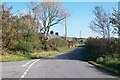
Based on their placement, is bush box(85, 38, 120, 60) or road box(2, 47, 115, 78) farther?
bush box(85, 38, 120, 60)

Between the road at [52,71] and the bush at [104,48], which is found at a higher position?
the bush at [104,48]

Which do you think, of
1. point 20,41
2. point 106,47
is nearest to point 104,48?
point 106,47

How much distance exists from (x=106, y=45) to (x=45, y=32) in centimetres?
4637

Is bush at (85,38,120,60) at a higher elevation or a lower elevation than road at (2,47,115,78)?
higher

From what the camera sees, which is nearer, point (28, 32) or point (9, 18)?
point (9, 18)

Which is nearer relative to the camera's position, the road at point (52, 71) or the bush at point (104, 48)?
the road at point (52, 71)

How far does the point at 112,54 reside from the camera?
112 feet

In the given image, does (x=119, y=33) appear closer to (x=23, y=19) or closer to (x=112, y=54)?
(x=112, y=54)

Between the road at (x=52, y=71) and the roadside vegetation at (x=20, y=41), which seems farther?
the roadside vegetation at (x=20, y=41)

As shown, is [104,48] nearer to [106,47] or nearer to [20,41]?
[106,47]

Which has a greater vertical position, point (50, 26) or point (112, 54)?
point (50, 26)

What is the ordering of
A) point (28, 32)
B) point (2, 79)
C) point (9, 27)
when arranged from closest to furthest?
1. point (2, 79)
2. point (9, 27)
3. point (28, 32)

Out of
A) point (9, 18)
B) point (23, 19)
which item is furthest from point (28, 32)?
point (9, 18)

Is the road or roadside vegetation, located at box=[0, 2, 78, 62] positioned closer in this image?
the road
